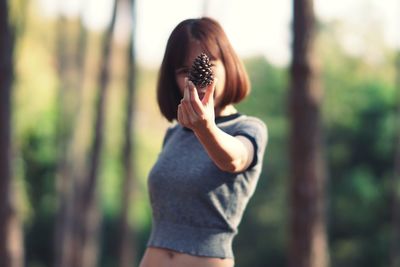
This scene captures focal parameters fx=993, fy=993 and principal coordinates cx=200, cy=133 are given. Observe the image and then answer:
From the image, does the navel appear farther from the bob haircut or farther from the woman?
the bob haircut

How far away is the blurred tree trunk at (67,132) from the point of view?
2506 cm

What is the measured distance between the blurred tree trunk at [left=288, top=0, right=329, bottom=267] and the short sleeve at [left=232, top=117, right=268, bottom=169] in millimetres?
6018

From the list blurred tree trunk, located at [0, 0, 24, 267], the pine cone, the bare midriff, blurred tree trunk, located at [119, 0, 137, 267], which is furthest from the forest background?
the pine cone

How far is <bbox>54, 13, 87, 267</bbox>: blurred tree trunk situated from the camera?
25.1 metres

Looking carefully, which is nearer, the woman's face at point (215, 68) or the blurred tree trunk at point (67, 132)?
the woman's face at point (215, 68)

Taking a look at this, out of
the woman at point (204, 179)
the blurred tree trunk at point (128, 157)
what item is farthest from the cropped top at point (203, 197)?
the blurred tree trunk at point (128, 157)

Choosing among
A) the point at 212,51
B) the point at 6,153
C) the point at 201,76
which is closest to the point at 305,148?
the point at 6,153

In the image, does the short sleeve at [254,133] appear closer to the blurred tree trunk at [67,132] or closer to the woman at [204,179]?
the woman at [204,179]

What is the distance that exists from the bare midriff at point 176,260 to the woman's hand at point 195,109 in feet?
2.08

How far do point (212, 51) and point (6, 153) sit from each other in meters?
7.54

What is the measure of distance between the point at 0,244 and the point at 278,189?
25224 mm

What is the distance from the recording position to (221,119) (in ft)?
10.4

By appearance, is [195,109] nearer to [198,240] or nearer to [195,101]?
[195,101]

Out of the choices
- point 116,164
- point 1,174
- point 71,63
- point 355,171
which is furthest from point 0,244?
point 116,164
